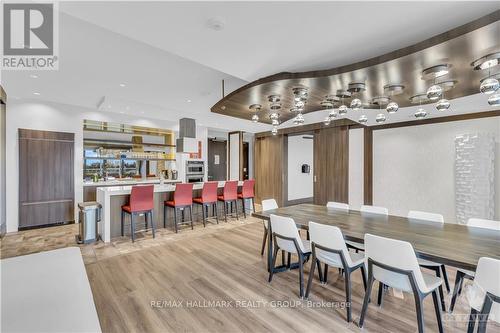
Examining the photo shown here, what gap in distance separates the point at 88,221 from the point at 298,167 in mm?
6991

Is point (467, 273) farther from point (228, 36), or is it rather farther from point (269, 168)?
point (269, 168)

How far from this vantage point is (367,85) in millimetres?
2955

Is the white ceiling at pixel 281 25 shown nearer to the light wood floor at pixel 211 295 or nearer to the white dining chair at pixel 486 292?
the white dining chair at pixel 486 292

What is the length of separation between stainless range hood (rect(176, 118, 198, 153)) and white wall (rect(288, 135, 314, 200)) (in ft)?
12.8

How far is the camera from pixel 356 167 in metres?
6.57

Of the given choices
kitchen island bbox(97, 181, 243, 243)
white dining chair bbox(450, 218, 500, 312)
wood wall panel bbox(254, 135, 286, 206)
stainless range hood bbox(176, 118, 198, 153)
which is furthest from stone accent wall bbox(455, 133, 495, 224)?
kitchen island bbox(97, 181, 243, 243)

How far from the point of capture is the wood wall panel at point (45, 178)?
16.9 feet

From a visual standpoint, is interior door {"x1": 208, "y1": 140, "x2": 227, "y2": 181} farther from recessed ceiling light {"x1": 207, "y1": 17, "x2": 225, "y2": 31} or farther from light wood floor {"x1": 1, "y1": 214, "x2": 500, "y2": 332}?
recessed ceiling light {"x1": 207, "y1": 17, "x2": 225, "y2": 31}

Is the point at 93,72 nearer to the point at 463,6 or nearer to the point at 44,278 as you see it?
the point at 44,278

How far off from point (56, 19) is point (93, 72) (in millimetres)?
1467

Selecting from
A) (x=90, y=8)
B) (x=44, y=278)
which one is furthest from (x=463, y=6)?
(x=44, y=278)

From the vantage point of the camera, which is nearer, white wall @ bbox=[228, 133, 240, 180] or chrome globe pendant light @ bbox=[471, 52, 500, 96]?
chrome globe pendant light @ bbox=[471, 52, 500, 96]

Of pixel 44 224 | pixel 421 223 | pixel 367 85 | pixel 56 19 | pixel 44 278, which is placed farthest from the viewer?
pixel 44 224

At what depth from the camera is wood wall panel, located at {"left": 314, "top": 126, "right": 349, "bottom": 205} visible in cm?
677
